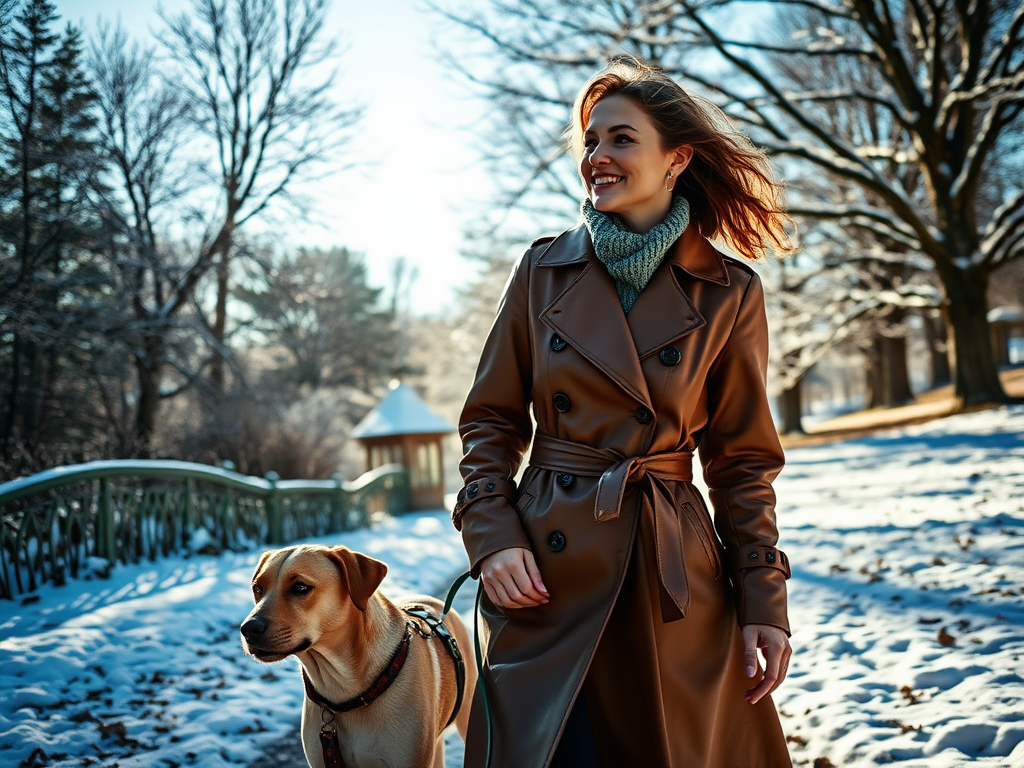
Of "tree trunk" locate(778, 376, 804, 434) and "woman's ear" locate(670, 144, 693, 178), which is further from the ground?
"woman's ear" locate(670, 144, 693, 178)

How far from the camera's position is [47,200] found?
8859 mm

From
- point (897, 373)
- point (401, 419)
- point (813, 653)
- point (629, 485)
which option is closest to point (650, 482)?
point (629, 485)

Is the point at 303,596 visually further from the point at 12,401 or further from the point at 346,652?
the point at 12,401

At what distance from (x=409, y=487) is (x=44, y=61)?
12.8 m

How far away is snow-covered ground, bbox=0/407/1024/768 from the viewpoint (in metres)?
4.29

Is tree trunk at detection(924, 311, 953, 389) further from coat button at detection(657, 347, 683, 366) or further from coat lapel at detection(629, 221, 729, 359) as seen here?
coat button at detection(657, 347, 683, 366)

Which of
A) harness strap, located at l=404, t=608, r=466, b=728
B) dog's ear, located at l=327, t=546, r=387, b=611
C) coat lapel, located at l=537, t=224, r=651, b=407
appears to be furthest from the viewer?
harness strap, located at l=404, t=608, r=466, b=728

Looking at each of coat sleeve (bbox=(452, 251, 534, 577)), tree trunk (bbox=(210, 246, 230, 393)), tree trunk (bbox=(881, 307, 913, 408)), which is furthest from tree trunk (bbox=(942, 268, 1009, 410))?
coat sleeve (bbox=(452, 251, 534, 577))

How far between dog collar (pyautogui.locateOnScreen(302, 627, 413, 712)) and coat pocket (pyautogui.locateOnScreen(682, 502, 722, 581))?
1.48 metres

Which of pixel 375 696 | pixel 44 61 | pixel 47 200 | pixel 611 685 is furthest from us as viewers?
pixel 47 200

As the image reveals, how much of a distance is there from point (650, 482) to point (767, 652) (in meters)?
0.52

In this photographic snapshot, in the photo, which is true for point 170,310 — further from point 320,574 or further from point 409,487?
point 320,574

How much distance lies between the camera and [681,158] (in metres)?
2.30

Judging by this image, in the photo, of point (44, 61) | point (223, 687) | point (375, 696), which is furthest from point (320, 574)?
point (44, 61)
